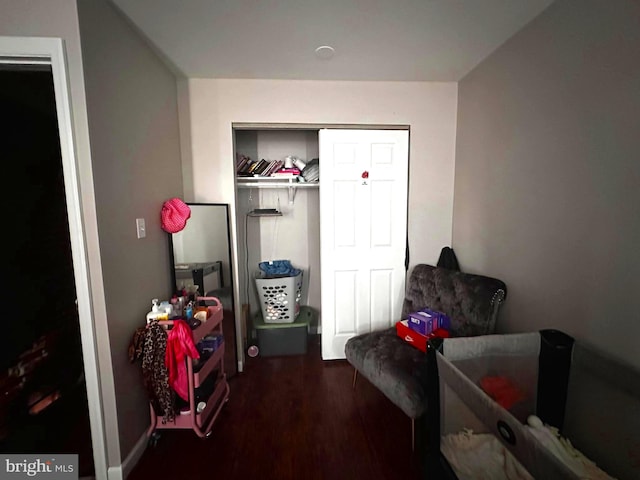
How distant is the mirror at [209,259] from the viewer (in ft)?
6.37

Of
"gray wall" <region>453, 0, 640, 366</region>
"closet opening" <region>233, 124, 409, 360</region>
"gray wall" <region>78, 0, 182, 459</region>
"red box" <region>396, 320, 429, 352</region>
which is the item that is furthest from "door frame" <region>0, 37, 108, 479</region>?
"gray wall" <region>453, 0, 640, 366</region>

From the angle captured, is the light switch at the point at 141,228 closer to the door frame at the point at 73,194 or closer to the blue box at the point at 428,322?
the door frame at the point at 73,194

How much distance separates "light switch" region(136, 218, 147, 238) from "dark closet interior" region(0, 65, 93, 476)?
66 cm

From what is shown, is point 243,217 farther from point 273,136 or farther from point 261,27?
point 261,27

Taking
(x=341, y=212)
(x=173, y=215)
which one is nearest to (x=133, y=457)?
(x=173, y=215)

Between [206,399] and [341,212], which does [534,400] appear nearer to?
[341,212]

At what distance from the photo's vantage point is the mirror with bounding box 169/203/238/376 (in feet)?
6.37

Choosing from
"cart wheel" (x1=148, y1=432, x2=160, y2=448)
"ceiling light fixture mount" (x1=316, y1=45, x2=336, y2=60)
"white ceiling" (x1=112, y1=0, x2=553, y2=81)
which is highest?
"white ceiling" (x1=112, y1=0, x2=553, y2=81)

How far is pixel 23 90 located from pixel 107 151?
845 millimetres

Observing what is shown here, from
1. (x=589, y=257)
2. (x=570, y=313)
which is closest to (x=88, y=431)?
(x=570, y=313)

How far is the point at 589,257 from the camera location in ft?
3.94

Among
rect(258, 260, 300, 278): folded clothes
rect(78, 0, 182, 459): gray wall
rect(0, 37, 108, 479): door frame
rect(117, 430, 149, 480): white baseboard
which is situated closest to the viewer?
rect(0, 37, 108, 479): door frame

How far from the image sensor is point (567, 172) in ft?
4.24

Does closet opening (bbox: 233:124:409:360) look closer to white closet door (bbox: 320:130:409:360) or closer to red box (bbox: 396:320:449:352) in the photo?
white closet door (bbox: 320:130:409:360)
